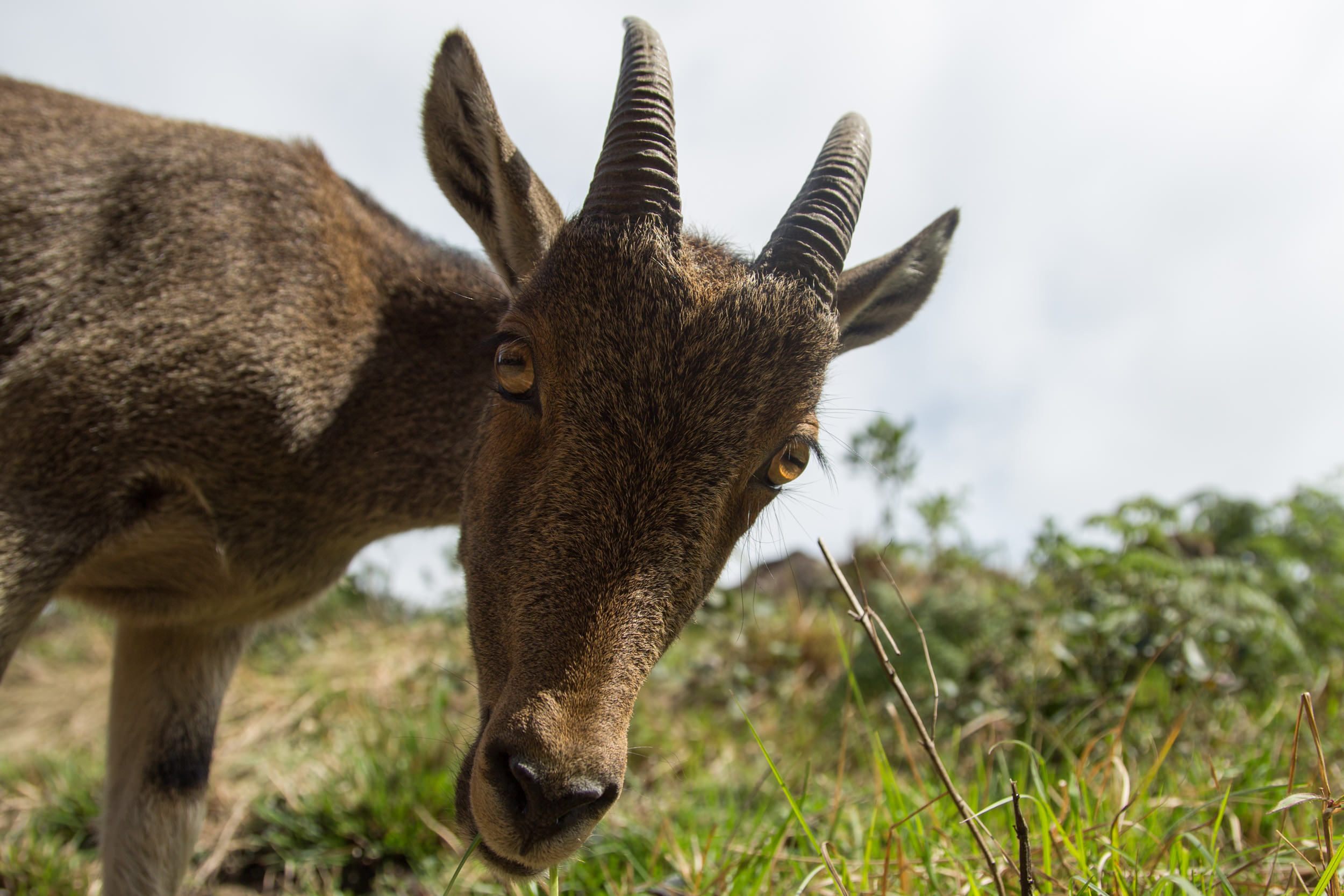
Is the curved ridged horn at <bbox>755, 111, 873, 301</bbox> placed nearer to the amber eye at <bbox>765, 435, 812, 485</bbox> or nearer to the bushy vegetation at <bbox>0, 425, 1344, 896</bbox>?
the amber eye at <bbox>765, 435, 812, 485</bbox>

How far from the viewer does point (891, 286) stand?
12.9 ft

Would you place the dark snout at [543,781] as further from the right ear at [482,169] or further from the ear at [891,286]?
the ear at [891,286]

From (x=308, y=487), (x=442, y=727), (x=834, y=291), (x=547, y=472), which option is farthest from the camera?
(x=442, y=727)

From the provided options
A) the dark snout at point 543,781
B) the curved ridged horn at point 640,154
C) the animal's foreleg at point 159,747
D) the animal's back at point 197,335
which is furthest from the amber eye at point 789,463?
→ the animal's foreleg at point 159,747

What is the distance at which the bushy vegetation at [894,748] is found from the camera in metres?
3.01

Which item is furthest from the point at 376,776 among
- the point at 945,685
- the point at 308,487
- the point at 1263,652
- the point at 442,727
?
the point at 1263,652

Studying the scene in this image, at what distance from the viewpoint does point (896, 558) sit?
976 centimetres

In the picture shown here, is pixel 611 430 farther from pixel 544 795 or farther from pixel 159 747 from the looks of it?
pixel 159 747

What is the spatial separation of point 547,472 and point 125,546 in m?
2.15

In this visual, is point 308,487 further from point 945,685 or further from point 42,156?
point 945,685

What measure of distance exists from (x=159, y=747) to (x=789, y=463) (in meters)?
3.45

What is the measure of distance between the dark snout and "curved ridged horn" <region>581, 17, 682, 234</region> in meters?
1.72

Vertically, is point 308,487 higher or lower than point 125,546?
higher

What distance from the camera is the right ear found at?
3352mm
